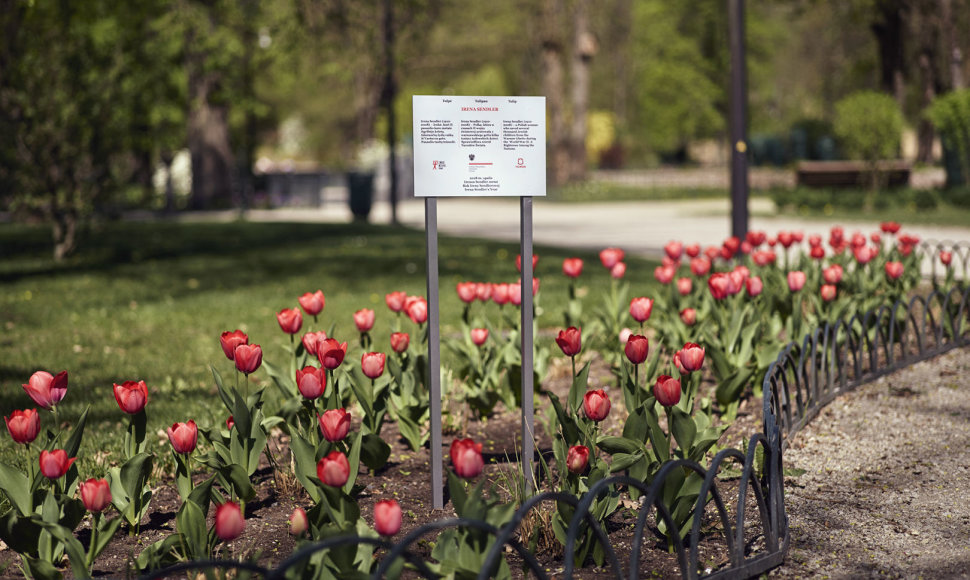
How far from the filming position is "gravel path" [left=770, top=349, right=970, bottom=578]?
335 cm

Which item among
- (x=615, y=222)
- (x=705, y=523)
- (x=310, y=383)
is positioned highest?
(x=615, y=222)

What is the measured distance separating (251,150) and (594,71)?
30.8 m

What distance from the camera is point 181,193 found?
30375 millimetres

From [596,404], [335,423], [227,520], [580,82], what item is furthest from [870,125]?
[227,520]

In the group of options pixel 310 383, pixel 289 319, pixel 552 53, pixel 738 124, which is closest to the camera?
pixel 310 383

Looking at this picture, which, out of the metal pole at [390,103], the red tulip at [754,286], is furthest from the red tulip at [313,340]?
the metal pole at [390,103]

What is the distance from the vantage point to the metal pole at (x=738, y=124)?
356 inches

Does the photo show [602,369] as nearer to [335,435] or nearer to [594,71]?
[335,435]

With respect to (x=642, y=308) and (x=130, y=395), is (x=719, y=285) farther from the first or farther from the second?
(x=130, y=395)

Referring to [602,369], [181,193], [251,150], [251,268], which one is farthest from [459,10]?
[602,369]

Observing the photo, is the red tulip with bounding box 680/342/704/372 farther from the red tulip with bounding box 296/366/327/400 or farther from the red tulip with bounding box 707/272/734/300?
the red tulip with bounding box 707/272/734/300

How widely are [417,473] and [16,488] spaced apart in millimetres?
1733

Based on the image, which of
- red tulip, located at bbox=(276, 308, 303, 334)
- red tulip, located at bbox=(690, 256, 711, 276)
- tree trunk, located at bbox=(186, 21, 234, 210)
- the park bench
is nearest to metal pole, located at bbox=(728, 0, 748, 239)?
red tulip, located at bbox=(690, 256, 711, 276)

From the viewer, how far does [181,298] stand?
9.93 metres
